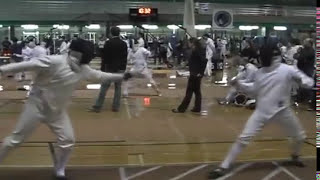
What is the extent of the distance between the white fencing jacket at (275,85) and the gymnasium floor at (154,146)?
2.72ft

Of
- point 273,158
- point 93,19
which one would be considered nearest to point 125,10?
point 93,19

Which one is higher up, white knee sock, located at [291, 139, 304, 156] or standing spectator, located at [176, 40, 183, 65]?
standing spectator, located at [176, 40, 183, 65]

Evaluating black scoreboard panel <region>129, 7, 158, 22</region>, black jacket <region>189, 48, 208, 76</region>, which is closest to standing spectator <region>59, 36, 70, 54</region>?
black jacket <region>189, 48, 208, 76</region>

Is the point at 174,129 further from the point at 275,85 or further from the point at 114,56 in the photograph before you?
the point at 275,85

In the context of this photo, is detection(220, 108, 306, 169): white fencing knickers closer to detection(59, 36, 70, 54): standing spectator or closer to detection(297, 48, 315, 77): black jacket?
detection(59, 36, 70, 54): standing spectator

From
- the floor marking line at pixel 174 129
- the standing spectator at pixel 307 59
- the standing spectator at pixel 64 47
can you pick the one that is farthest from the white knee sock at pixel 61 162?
the standing spectator at pixel 307 59

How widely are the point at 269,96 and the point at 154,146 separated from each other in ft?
7.38

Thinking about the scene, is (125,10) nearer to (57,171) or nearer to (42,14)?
(42,14)

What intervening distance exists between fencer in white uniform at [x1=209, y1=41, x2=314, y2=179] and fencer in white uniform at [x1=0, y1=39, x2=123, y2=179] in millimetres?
1868

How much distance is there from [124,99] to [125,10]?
24.1 meters

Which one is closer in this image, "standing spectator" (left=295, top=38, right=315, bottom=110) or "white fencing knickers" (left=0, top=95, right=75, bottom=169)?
"white fencing knickers" (left=0, top=95, right=75, bottom=169)

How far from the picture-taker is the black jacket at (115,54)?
Result: 1031cm

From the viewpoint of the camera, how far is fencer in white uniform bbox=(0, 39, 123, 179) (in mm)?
5133

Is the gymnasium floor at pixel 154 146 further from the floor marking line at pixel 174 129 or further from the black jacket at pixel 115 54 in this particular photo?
the black jacket at pixel 115 54
